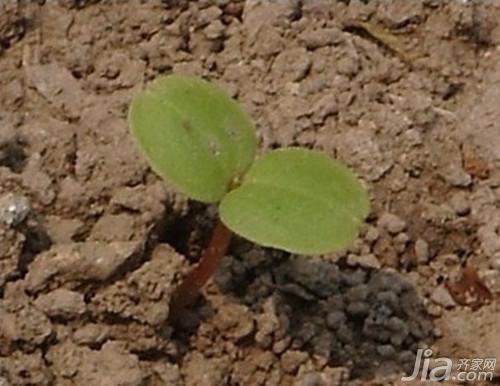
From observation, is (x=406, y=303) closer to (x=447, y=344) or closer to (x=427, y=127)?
(x=447, y=344)

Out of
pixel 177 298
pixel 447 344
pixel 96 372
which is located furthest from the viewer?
pixel 447 344

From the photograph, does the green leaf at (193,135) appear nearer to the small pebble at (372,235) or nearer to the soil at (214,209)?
the soil at (214,209)

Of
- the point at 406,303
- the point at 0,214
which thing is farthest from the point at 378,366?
the point at 0,214

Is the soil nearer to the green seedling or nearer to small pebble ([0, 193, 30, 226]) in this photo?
small pebble ([0, 193, 30, 226])

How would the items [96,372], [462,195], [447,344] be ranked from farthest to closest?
[462,195] < [447,344] < [96,372]

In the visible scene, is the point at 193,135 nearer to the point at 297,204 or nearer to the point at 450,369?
the point at 297,204

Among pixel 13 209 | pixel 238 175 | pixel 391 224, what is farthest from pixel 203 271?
pixel 391 224
